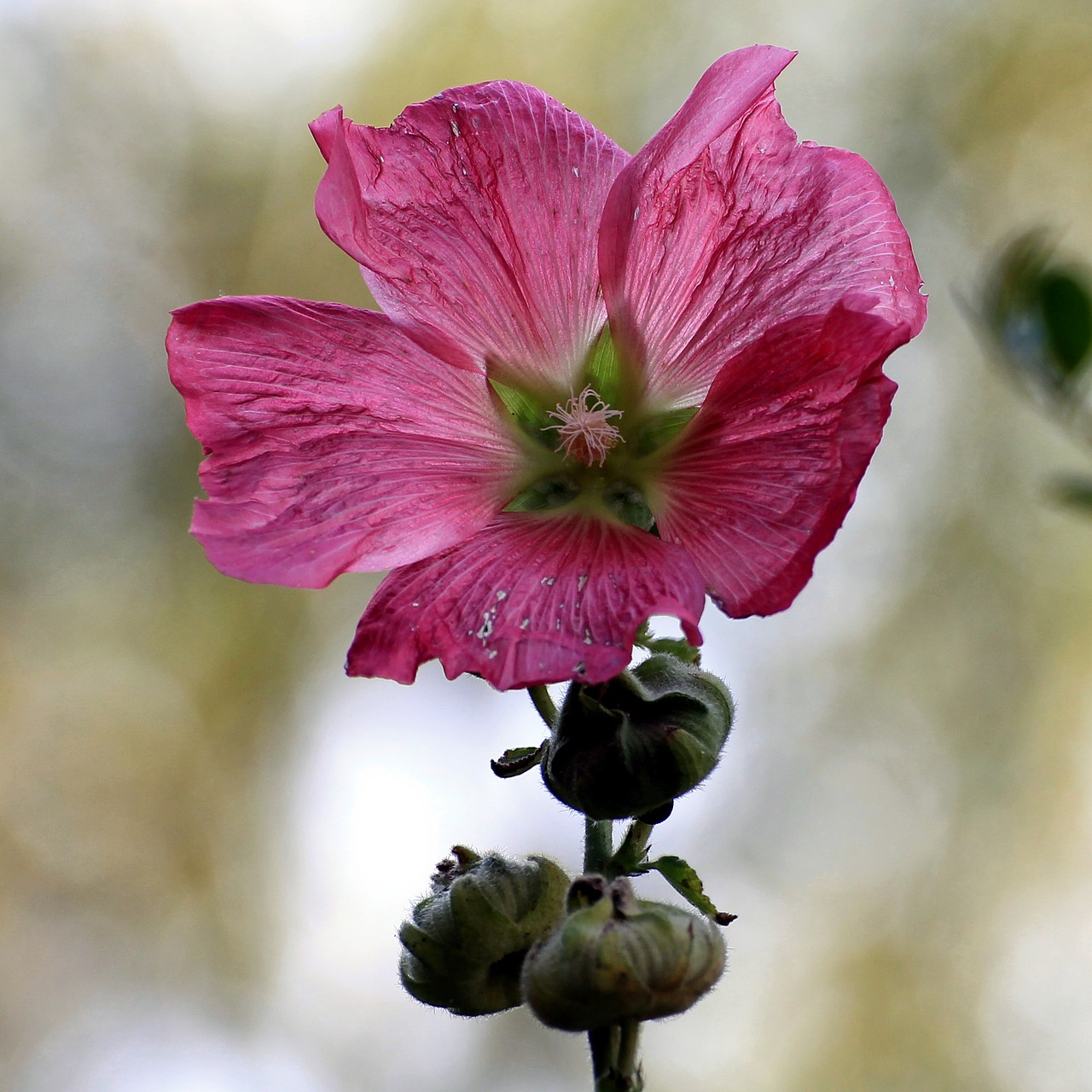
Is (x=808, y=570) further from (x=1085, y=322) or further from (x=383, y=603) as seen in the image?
(x=383, y=603)

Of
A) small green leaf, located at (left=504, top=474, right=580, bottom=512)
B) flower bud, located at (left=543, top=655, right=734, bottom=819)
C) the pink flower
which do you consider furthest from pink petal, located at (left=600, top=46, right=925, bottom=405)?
flower bud, located at (left=543, top=655, right=734, bottom=819)

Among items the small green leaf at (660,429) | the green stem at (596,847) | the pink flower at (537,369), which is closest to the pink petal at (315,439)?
the pink flower at (537,369)

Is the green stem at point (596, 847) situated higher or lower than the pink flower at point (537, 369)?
lower

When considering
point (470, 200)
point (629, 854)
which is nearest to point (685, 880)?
point (629, 854)

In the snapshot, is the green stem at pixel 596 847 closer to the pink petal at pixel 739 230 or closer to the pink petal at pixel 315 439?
the pink petal at pixel 315 439

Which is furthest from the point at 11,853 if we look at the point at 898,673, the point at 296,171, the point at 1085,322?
the point at 1085,322

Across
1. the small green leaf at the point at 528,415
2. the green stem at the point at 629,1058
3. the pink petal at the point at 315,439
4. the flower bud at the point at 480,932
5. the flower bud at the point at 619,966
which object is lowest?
the green stem at the point at 629,1058

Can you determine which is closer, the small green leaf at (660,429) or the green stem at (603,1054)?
the green stem at (603,1054)
